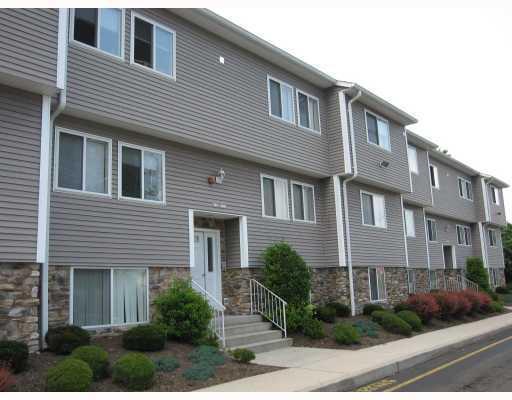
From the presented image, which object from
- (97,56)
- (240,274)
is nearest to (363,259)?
(240,274)

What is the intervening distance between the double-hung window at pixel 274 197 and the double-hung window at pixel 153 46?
4665 millimetres

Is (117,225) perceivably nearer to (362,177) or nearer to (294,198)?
(294,198)

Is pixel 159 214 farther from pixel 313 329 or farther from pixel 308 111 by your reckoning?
pixel 308 111

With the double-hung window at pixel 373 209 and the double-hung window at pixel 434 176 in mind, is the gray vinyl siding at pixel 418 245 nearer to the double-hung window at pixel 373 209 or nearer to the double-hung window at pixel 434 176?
the double-hung window at pixel 434 176

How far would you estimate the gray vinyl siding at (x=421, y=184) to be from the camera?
2356cm

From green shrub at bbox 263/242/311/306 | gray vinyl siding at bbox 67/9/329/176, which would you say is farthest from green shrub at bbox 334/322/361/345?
gray vinyl siding at bbox 67/9/329/176

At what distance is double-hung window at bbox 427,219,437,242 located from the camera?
1058 inches

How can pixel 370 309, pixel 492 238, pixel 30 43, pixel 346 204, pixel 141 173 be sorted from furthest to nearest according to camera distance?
pixel 492 238, pixel 346 204, pixel 370 309, pixel 141 173, pixel 30 43

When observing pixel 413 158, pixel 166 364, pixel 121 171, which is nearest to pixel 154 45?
pixel 121 171

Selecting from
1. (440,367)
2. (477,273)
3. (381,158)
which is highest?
(381,158)

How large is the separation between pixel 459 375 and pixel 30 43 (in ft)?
32.7

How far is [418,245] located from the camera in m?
24.2

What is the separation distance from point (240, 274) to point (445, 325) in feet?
26.6

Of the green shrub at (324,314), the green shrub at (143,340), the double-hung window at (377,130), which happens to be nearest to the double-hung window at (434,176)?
the double-hung window at (377,130)
